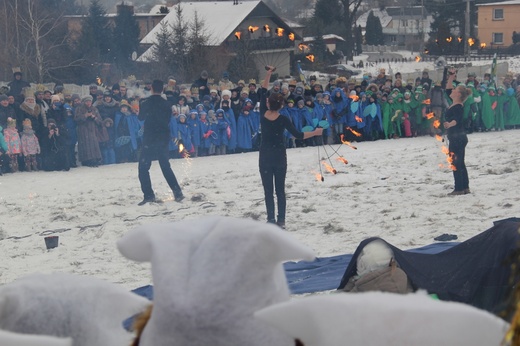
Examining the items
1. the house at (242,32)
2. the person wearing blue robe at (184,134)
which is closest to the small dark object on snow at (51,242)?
the person wearing blue robe at (184,134)

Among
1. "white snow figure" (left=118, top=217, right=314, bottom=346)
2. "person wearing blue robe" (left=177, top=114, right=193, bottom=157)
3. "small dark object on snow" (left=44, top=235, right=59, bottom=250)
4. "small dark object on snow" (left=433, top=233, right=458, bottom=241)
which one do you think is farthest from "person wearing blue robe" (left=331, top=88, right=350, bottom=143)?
"white snow figure" (left=118, top=217, right=314, bottom=346)

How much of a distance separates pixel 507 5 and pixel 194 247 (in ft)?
159

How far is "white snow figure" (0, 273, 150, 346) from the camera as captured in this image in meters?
1.63

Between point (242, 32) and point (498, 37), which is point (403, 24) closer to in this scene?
point (498, 37)

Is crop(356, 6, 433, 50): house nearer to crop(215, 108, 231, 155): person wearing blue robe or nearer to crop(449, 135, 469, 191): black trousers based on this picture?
crop(215, 108, 231, 155): person wearing blue robe

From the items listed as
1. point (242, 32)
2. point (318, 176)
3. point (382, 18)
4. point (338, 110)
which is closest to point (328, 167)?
point (318, 176)

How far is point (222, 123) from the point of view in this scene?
13.8 m

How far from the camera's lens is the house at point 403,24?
191 ft

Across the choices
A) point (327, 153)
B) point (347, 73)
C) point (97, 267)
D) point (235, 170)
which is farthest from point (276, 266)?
point (347, 73)

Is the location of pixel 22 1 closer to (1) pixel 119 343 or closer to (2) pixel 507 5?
(1) pixel 119 343

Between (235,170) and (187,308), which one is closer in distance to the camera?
(187,308)

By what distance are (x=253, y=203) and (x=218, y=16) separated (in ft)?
89.3

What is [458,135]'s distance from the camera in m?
9.44

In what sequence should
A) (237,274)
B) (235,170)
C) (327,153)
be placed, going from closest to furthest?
(237,274) < (235,170) < (327,153)
